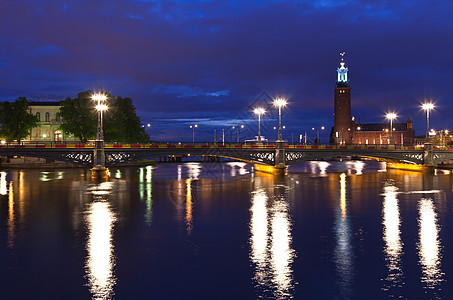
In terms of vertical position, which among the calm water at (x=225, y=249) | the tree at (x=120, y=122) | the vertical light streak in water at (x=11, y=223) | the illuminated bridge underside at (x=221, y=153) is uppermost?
the tree at (x=120, y=122)

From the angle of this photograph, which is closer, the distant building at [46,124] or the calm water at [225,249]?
the calm water at [225,249]

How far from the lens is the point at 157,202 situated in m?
37.5

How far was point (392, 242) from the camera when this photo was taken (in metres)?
21.5

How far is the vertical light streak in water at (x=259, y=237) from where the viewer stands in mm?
16609

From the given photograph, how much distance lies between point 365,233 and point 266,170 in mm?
56023

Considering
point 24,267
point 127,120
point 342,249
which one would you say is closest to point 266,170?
point 127,120

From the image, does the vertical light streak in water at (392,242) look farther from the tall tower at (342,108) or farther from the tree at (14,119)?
the tall tower at (342,108)

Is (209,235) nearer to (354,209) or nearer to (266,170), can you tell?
(354,209)

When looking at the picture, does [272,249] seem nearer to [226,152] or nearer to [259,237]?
[259,237]

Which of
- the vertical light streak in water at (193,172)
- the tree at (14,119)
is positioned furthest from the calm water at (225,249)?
the tree at (14,119)

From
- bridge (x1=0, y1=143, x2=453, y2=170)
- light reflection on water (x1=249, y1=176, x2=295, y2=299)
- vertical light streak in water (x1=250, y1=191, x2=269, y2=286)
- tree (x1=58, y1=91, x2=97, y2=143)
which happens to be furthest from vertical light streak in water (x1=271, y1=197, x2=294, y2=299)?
tree (x1=58, y1=91, x2=97, y2=143)

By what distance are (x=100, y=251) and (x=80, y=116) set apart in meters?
77.3

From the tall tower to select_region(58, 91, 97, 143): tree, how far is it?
392 feet

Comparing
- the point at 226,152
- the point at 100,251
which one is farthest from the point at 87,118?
the point at 100,251
